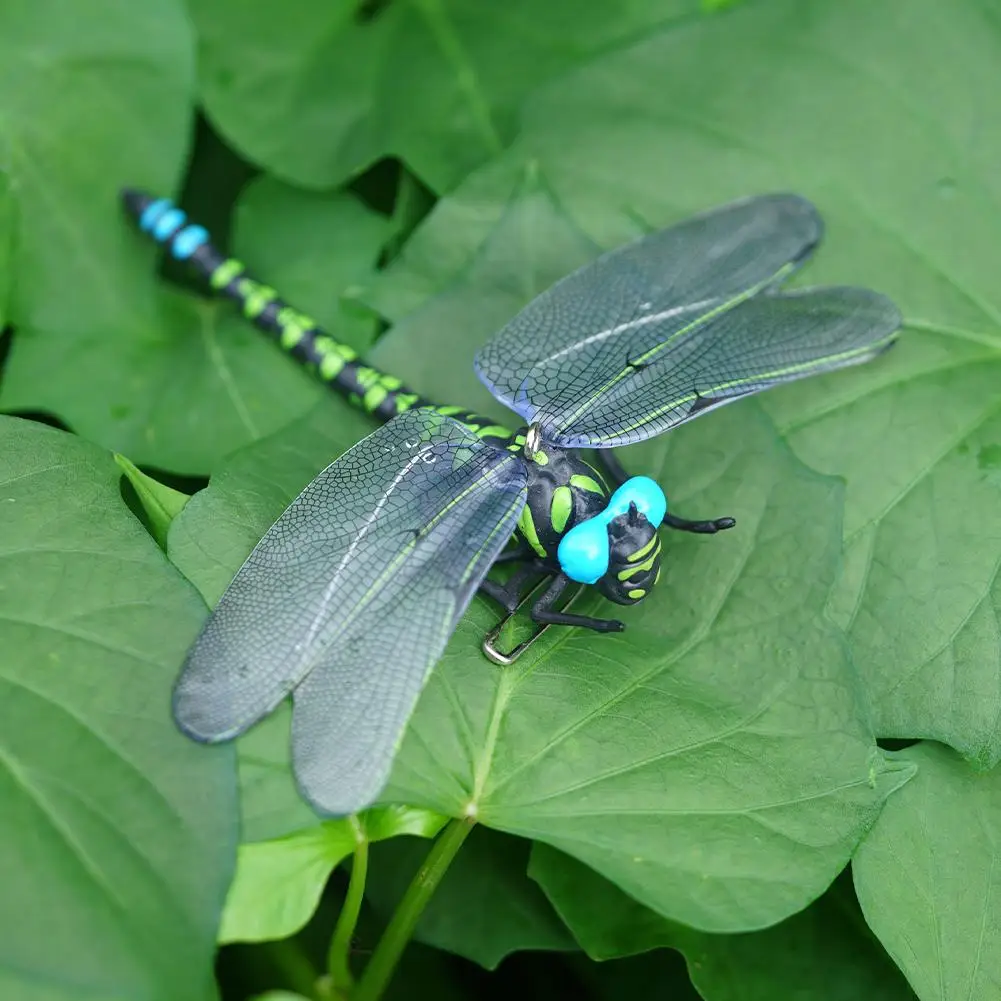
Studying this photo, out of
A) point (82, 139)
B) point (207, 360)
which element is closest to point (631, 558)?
point (207, 360)

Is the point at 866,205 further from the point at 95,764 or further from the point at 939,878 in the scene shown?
the point at 95,764

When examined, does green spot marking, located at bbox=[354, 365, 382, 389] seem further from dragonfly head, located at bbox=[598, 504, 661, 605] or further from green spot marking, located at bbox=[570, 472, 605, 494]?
dragonfly head, located at bbox=[598, 504, 661, 605]

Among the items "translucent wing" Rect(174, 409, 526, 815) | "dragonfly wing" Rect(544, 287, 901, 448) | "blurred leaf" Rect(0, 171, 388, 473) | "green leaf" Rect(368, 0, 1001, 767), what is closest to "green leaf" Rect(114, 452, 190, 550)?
"translucent wing" Rect(174, 409, 526, 815)

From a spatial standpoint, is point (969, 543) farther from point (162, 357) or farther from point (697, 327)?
point (162, 357)

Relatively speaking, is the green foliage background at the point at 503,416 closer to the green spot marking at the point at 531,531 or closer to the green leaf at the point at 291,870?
the green leaf at the point at 291,870

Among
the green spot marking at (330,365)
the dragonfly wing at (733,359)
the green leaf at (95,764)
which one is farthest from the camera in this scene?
the green spot marking at (330,365)

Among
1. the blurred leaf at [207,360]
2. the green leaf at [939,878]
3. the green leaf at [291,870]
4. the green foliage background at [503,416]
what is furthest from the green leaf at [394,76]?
the green leaf at [939,878]

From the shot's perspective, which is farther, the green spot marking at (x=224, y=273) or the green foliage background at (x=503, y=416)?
the green spot marking at (x=224, y=273)
